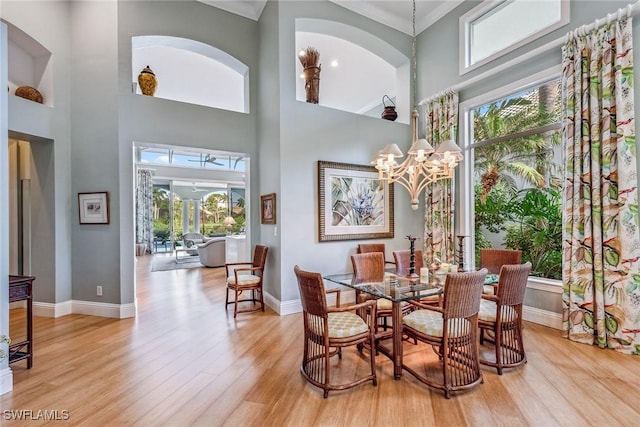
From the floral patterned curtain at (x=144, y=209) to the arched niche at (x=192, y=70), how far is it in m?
4.56

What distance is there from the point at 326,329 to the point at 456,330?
992mm

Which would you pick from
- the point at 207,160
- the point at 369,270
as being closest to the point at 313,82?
the point at 369,270

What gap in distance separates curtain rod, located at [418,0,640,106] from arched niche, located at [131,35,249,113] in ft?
10.7

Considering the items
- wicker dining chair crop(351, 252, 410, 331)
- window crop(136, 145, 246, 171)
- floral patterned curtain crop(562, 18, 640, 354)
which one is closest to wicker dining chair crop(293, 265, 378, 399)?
wicker dining chair crop(351, 252, 410, 331)

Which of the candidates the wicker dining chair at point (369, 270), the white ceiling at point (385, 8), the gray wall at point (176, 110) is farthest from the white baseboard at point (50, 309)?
the white ceiling at point (385, 8)

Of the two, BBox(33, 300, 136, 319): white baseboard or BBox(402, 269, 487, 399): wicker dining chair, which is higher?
→ BBox(402, 269, 487, 399): wicker dining chair

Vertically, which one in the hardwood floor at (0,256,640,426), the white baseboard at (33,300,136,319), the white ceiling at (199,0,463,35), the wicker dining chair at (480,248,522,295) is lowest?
the hardwood floor at (0,256,640,426)

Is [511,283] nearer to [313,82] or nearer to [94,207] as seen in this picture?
[313,82]

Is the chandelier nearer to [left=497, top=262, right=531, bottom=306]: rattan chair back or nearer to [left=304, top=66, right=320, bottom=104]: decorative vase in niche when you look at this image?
[left=497, top=262, right=531, bottom=306]: rattan chair back

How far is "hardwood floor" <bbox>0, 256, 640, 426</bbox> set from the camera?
6.69 feet

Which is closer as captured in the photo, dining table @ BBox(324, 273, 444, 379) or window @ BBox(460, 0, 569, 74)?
dining table @ BBox(324, 273, 444, 379)

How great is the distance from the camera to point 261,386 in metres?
2.42

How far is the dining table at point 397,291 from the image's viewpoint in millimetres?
2478

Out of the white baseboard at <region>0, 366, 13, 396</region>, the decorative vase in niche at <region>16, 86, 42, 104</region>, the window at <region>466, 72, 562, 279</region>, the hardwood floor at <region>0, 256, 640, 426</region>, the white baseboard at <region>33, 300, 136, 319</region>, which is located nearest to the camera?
the hardwood floor at <region>0, 256, 640, 426</region>
